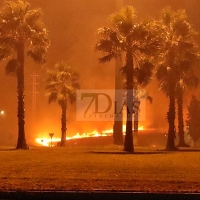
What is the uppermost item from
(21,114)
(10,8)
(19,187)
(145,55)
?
(10,8)

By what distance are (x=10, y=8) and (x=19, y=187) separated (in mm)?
26245

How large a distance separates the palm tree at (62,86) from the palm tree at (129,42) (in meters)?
19.0

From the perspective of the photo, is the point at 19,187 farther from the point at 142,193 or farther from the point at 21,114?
the point at 21,114

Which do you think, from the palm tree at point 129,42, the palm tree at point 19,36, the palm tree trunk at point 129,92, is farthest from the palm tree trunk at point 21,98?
the palm tree trunk at point 129,92

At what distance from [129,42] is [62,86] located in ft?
67.9

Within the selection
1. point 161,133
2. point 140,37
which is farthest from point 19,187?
point 161,133

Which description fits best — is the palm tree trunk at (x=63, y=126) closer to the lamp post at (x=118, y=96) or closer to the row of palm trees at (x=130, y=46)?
the lamp post at (x=118, y=96)

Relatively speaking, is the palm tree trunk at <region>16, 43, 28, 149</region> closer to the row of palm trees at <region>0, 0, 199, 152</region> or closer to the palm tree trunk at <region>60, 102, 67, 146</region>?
the row of palm trees at <region>0, 0, 199, 152</region>

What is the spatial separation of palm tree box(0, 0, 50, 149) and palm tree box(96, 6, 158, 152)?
623 cm

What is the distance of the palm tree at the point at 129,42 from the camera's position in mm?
37094

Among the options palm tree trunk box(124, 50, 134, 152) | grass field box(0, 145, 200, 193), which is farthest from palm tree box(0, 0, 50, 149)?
grass field box(0, 145, 200, 193)

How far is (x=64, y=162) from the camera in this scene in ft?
85.5

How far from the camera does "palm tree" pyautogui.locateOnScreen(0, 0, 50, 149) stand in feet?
133

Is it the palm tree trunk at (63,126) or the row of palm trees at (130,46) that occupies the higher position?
the row of palm trees at (130,46)
